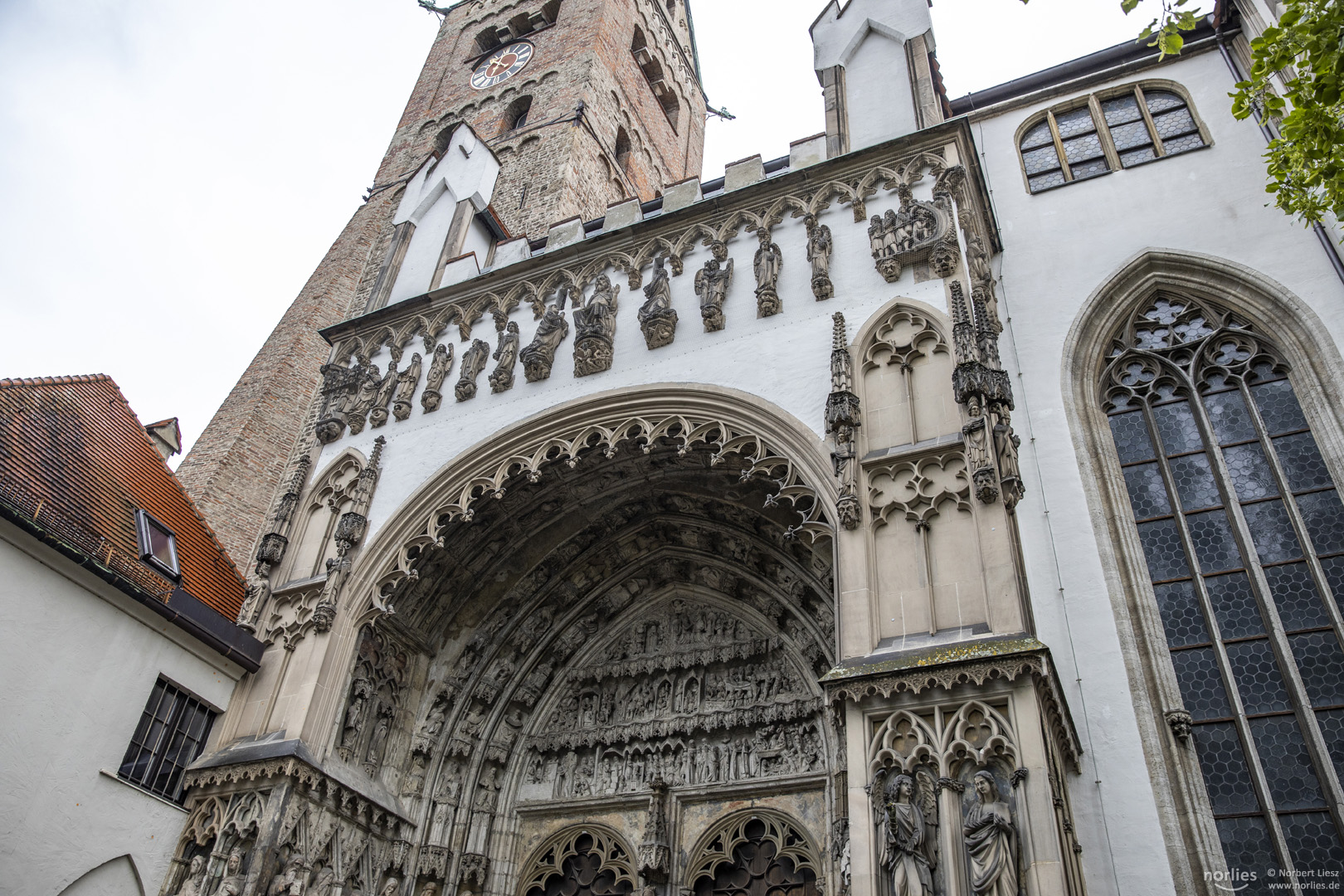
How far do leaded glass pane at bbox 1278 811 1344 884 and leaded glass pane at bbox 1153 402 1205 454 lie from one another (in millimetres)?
3576

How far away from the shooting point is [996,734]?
22.5ft

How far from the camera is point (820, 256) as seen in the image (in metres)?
10.7

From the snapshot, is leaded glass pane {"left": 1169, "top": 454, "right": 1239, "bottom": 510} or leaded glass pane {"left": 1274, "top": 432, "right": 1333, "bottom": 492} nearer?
leaded glass pane {"left": 1274, "top": 432, "right": 1333, "bottom": 492}

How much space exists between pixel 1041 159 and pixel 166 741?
1214cm

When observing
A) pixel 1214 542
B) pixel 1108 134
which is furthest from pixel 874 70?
pixel 1214 542

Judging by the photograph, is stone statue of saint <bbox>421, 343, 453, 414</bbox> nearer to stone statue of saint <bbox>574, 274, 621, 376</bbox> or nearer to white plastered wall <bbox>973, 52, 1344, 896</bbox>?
stone statue of saint <bbox>574, 274, 621, 376</bbox>

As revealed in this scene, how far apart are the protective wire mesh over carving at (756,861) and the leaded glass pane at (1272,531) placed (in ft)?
16.3

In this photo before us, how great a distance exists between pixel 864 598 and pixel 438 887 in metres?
5.57

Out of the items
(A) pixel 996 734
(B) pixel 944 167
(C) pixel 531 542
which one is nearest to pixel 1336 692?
(A) pixel 996 734

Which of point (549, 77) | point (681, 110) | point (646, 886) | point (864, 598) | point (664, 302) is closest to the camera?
point (864, 598)

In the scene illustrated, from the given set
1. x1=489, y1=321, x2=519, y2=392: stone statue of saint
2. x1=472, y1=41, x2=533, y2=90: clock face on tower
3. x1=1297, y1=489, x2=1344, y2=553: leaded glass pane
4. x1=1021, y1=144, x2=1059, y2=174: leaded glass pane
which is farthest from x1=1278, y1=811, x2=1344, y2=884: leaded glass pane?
x1=472, y1=41, x2=533, y2=90: clock face on tower

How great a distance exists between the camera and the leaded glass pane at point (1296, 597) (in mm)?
8781

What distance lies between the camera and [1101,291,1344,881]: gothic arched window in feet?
26.6

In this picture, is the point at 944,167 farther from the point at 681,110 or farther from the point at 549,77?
the point at 681,110
